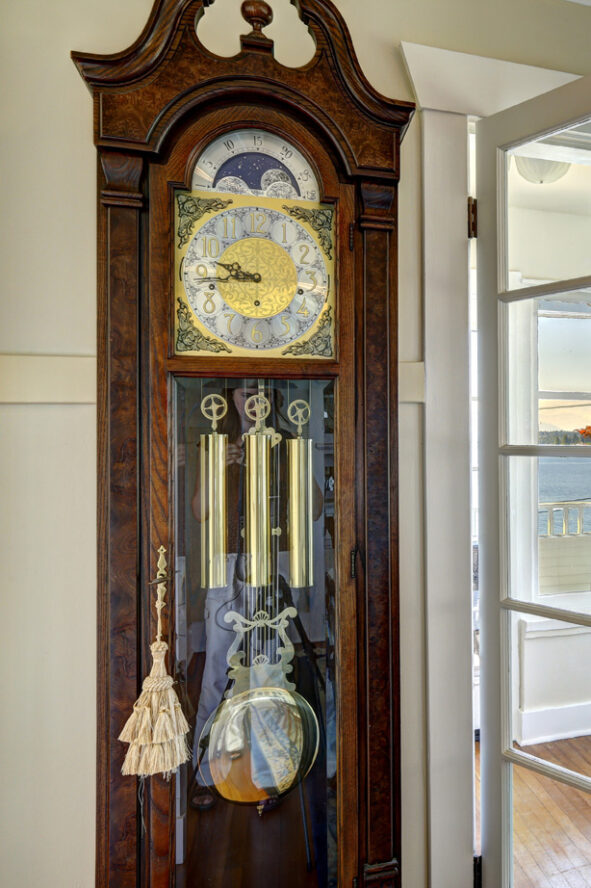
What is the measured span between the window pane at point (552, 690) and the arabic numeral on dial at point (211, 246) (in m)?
1.02

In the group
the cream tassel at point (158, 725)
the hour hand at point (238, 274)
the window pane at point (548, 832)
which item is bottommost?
the window pane at point (548, 832)

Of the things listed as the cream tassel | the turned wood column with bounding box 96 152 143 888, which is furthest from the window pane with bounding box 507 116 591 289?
the cream tassel

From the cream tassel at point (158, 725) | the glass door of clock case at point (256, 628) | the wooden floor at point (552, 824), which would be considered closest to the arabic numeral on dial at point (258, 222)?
the glass door of clock case at point (256, 628)

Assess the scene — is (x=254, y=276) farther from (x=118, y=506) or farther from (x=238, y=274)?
(x=118, y=506)

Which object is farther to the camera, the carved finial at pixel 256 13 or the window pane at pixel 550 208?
the window pane at pixel 550 208

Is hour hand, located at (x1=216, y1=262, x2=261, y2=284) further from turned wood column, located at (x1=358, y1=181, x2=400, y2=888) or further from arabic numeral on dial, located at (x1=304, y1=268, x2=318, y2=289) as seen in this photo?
turned wood column, located at (x1=358, y1=181, x2=400, y2=888)

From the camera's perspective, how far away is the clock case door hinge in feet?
4.34

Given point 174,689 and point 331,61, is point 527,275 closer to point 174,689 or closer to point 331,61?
point 331,61

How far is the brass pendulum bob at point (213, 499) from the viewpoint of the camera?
0.96m

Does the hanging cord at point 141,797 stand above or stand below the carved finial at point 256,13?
below

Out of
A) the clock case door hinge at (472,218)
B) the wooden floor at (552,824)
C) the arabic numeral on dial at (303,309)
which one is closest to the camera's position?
the arabic numeral on dial at (303,309)

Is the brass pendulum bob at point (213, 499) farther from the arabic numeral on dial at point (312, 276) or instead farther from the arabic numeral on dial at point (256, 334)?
the arabic numeral on dial at point (312, 276)

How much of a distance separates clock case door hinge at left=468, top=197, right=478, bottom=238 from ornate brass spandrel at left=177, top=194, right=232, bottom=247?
686 mm

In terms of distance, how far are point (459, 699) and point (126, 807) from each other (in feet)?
2.52
